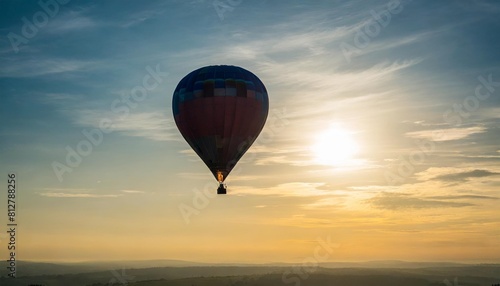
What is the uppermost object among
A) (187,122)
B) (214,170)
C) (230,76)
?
(230,76)

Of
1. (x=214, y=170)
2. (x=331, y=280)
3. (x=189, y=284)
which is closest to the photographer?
(x=214, y=170)

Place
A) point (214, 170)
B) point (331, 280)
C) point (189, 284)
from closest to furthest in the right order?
1. point (214, 170)
2. point (189, 284)
3. point (331, 280)

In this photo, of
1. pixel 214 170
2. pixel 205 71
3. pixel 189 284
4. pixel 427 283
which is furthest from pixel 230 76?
pixel 427 283

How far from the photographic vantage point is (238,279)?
148625mm

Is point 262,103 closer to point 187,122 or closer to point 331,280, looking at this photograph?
point 187,122

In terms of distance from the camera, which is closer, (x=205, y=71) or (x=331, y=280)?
(x=205, y=71)

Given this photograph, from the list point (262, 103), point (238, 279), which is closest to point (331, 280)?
point (238, 279)

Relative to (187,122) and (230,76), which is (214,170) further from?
(230,76)

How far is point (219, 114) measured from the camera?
68625 mm

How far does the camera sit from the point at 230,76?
228 ft

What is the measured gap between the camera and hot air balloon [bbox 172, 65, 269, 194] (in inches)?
2692

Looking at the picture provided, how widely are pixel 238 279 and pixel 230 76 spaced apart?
9065 cm

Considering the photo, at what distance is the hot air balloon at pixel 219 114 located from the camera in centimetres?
6838

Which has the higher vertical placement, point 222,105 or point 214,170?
point 222,105
